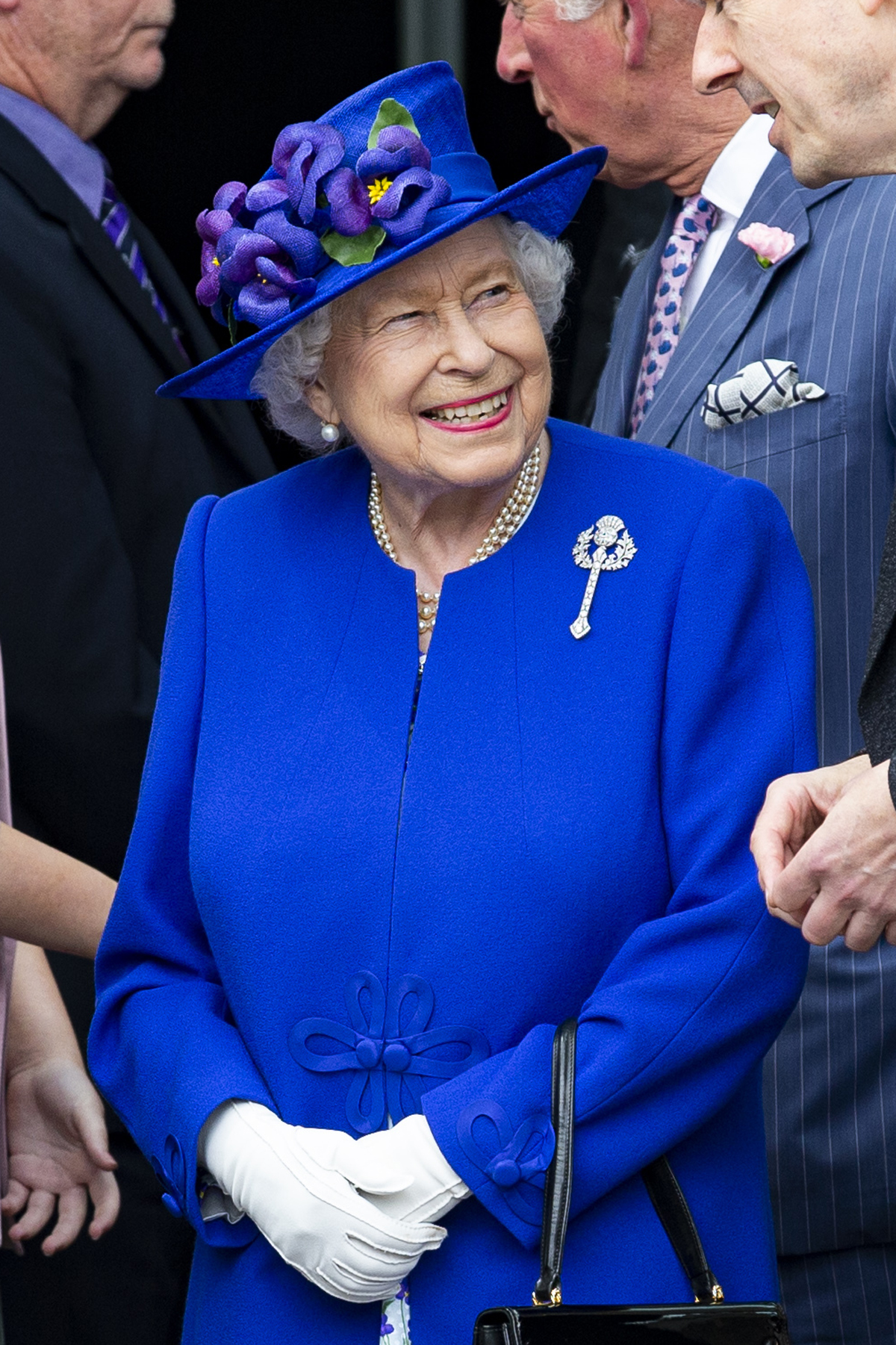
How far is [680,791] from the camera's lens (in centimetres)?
215

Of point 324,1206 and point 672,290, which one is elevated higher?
point 672,290

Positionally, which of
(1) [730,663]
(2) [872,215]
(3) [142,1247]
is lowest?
(3) [142,1247]

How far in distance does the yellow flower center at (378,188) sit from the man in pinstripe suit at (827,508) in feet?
2.66

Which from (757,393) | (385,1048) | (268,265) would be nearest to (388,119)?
(268,265)

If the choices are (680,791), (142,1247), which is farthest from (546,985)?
(142,1247)

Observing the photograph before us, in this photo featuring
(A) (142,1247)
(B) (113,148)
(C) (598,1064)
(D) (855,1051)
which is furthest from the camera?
(B) (113,148)

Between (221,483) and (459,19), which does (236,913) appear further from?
(459,19)

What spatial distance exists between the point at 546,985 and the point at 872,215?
138cm

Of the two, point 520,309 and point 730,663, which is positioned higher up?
point 520,309

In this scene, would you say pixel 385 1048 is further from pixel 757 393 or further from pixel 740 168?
pixel 740 168

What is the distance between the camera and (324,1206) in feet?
6.78

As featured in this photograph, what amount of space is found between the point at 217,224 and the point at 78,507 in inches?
47.2

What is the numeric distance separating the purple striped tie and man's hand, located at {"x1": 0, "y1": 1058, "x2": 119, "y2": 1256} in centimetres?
154

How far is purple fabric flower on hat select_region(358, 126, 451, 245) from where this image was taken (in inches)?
87.8
